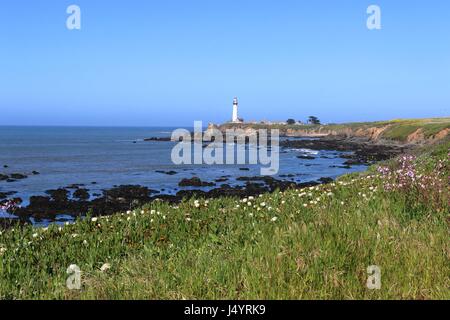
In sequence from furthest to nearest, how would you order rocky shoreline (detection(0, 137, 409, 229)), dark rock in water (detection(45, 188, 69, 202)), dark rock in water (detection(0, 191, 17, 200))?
dark rock in water (detection(0, 191, 17, 200))
dark rock in water (detection(45, 188, 69, 202))
rocky shoreline (detection(0, 137, 409, 229))

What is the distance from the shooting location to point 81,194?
3000cm

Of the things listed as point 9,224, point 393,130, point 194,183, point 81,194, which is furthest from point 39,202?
point 393,130

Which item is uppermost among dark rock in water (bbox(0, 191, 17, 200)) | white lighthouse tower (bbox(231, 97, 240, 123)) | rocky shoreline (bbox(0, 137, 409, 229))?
white lighthouse tower (bbox(231, 97, 240, 123))

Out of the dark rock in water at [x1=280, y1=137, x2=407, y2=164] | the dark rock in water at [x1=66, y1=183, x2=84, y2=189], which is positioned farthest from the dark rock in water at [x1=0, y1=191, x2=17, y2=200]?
the dark rock in water at [x1=280, y1=137, x2=407, y2=164]

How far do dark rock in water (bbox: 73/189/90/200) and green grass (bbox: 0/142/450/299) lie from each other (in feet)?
70.6

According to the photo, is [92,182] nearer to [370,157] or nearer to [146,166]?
[146,166]

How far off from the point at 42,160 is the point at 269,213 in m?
52.5

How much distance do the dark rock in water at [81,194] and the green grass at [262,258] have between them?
21.5 m

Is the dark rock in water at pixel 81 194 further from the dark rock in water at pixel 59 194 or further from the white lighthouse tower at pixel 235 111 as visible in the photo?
the white lighthouse tower at pixel 235 111

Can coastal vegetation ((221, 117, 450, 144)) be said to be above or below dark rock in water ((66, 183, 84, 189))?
above

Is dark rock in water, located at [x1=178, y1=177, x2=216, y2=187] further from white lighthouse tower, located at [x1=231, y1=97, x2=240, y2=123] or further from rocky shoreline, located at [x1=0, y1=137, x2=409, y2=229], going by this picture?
white lighthouse tower, located at [x1=231, y1=97, x2=240, y2=123]

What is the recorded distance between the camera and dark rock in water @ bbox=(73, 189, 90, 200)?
29.2 metres
